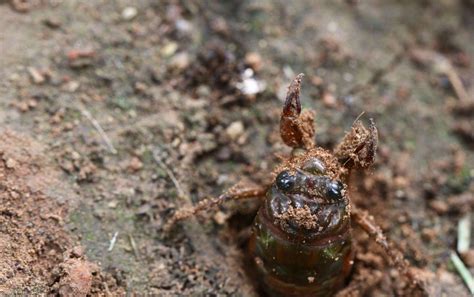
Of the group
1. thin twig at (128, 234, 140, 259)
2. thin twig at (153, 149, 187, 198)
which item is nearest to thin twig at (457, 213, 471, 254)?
thin twig at (153, 149, 187, 198)

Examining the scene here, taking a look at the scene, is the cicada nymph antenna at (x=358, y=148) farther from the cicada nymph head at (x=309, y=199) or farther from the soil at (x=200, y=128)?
the soil at (x=200, y=128)

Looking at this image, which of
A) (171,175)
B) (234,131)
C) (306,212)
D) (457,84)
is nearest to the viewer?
(306,212)

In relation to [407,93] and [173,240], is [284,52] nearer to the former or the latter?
[407,93]

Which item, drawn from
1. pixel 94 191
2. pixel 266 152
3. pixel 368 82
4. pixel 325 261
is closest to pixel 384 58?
pixel 368 82

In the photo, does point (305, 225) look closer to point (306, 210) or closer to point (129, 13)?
point (306, 210)

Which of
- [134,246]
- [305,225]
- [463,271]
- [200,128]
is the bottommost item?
[463,271]

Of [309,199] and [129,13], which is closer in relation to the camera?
[309,199]

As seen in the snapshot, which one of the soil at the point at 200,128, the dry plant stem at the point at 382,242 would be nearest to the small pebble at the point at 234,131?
the soil at the point at 200,128

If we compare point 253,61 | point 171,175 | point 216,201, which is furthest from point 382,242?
point 253,61
